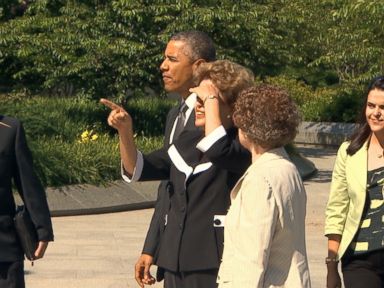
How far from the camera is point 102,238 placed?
1287 centimetres

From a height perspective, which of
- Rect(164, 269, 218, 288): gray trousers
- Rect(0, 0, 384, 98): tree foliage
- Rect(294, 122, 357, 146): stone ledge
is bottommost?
Rect(294, 122, 357, 146): stone ledge

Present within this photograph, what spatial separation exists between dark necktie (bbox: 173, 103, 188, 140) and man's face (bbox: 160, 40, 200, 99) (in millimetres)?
66

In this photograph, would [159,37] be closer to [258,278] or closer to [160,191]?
[160,191]

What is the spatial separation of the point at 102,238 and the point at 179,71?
24.1 feet

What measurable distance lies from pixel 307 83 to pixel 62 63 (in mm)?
20079

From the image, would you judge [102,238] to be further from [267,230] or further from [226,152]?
[267,230]

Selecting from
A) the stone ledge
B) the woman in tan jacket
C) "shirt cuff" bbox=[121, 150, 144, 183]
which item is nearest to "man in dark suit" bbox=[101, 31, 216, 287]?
"shirt cuff" bbox=[121, 150, 144, 183]

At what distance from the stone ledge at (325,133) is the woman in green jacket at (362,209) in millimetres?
23287

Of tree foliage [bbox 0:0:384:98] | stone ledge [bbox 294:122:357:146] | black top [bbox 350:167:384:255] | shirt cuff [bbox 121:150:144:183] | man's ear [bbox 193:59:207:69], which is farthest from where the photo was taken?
stone ledge [bbox 294:122:357:146]

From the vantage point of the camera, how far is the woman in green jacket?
582 cm

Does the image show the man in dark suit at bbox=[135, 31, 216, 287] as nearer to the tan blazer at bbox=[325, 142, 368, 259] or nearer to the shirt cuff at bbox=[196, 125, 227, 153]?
the shirt cuff at bbox=[196, 125, 227, 153]

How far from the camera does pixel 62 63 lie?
20.7 m

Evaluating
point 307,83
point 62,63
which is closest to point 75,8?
point 62,63

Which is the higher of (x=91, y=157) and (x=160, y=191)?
(x=160, y=191)
